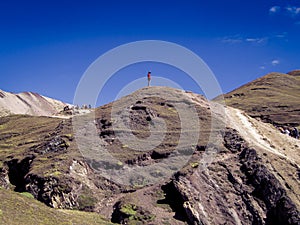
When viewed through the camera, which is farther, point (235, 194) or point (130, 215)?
point (235, 194)

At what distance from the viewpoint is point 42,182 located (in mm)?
47125

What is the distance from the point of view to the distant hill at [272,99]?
375 feet

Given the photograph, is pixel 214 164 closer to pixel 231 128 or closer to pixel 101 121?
pixel 231 128

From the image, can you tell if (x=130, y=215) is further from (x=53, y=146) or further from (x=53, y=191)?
(x=53, y=146)

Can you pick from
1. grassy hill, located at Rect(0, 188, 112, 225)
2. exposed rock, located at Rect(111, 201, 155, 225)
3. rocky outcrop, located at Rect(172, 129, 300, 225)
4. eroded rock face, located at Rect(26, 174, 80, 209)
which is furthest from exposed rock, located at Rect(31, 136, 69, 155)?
grassy hill, located at Rect(0, 188, 112, 225)

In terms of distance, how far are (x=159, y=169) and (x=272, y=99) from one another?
3818 inches

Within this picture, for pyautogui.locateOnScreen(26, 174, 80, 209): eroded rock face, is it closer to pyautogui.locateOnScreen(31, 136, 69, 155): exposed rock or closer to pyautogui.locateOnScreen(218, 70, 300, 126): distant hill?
pyautogui.locateOnScreen(31, 136, 69, 155): exposed rock

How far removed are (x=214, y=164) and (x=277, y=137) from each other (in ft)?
80.0

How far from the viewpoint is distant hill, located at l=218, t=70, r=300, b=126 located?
375 feet

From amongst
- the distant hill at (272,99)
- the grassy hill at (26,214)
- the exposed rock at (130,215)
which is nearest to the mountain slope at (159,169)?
the exposed rock at (130,215)

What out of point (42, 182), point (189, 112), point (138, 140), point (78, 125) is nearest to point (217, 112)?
point (189, 112)

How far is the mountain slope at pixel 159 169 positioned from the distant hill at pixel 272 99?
150 feet

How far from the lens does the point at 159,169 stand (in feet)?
170

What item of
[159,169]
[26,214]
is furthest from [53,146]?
[26,214]
